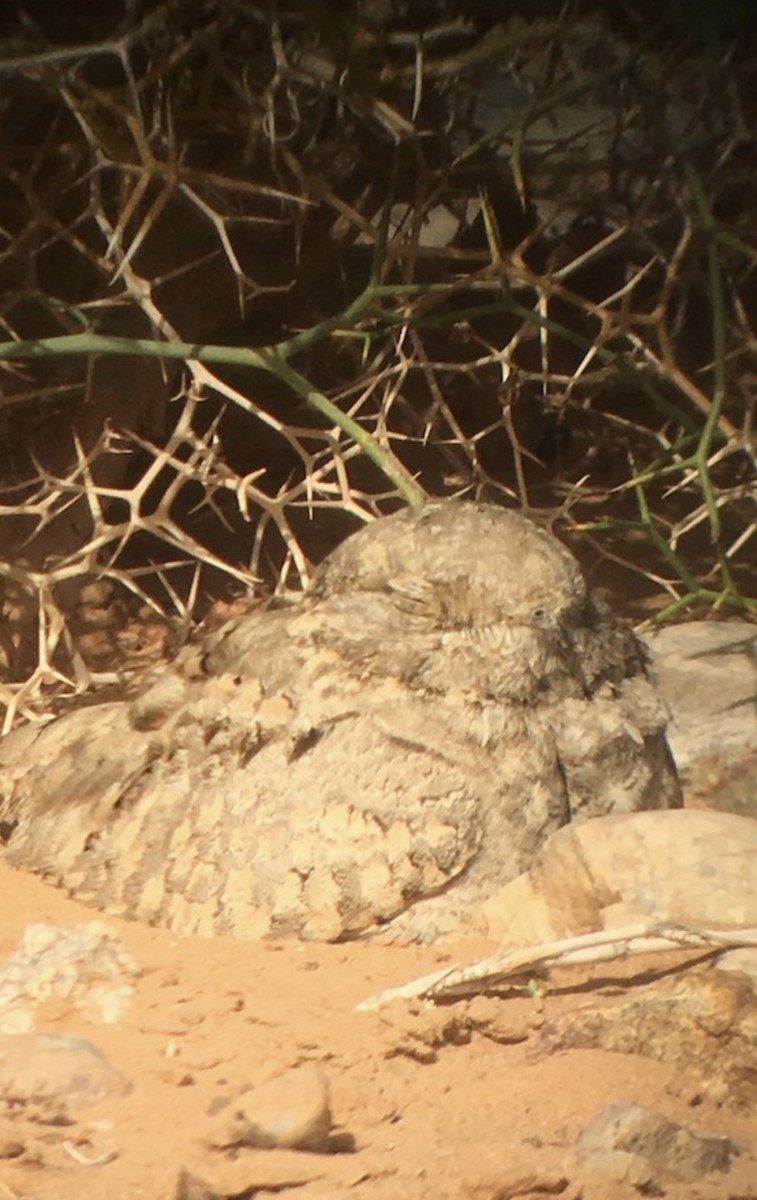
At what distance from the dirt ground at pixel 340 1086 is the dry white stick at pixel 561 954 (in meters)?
0.02

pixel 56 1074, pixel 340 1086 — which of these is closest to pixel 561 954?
pixel 340 1086

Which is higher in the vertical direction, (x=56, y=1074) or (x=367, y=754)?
(x=367, y=754)

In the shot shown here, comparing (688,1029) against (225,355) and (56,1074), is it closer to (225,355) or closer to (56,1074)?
(56,1074)

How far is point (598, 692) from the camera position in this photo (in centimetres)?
234

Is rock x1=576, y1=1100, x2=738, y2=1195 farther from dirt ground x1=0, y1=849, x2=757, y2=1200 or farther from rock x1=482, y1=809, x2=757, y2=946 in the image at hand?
Answer: rock x1=482, y1=809, x2=757, y2=946

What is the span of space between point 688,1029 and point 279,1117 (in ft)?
1.62

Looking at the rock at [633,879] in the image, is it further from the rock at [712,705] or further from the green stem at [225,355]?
the green stem at [225,355]

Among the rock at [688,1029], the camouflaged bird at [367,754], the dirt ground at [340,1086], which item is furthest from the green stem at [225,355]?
the rock at [688,1029]

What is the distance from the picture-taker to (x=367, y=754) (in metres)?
2.08

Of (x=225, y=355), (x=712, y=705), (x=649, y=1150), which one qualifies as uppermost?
(x=225, y=355)

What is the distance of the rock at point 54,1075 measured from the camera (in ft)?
4.88

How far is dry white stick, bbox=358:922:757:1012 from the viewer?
1.75 meters

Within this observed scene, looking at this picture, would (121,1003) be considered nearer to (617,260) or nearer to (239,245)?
(239,245)

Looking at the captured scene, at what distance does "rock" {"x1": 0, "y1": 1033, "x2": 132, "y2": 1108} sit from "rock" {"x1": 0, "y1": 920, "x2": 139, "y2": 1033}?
9 centimetres
